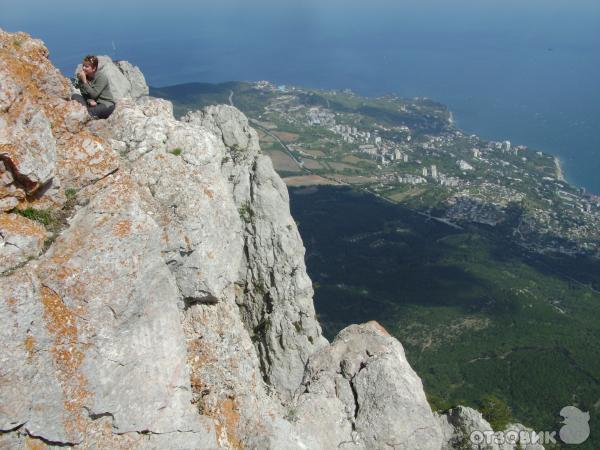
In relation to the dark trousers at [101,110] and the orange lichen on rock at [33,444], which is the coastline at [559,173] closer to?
the dark trousers at [101,110]

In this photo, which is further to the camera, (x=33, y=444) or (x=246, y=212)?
(x=246, y=212)

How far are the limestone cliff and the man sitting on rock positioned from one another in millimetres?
417

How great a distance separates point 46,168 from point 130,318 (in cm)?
357

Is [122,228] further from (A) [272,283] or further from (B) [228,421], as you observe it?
(A) [272,283]

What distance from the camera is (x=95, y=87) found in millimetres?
13695

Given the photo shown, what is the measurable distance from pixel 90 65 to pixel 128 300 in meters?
7.75

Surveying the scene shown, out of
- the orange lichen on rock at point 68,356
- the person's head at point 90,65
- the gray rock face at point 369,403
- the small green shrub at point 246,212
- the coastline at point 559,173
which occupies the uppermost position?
the person's head at point 90,65

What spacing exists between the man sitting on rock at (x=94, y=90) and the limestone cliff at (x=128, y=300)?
417 millimetres

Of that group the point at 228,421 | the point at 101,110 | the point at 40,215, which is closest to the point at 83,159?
the point at 40,215

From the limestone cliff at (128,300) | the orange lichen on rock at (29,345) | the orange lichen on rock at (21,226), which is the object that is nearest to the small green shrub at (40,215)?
the limestone cliff at (128,300)

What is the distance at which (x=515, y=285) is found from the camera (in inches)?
3871

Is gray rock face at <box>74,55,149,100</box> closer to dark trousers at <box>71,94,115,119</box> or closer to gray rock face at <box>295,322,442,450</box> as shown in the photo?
dark trousers at <box>71,94,115,119</box>

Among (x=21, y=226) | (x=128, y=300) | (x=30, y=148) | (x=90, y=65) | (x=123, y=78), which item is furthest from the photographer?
(x=123, y=78)

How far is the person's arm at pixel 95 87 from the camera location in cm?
1359
